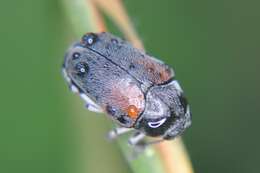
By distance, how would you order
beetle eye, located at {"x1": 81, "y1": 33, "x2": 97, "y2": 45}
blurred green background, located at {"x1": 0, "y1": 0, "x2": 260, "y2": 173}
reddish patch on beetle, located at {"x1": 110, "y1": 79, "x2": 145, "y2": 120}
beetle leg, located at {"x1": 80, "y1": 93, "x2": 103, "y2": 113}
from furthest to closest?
1. blurred green background, located at {"x1": 0, "y1": 0, "x2": 260, "y2": 173}
2. beetle leg, located at {"x1": 80, "y1": 93, "x2": 103, "y2": 113}
3. reddish patch on beetle, located at {"x1": 110, "y1": 79, "x2": 145, "y2": 120}
4. beetle eye, located at {"x1": 81, "y1": 33, "x2": 97, "y2": 45}

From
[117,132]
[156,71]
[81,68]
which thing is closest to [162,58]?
[156,71]

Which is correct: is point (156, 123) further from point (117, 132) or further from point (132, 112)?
point (117, 132)

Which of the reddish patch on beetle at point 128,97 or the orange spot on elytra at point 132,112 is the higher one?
the reddish patch on beetle at point 128,97

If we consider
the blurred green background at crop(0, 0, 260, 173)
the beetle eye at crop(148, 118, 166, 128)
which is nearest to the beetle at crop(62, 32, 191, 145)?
the beetle eye at crop(148, 118, 166, 128)

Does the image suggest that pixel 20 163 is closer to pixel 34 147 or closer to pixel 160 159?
pixel 34 147

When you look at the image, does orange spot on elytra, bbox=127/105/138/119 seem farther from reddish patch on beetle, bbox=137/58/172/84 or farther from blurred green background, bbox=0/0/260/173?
blurred green background, bbox=0/0/260/173

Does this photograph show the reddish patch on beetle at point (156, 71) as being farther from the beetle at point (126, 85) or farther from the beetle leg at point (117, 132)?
the beetle leg at point (117, 132)

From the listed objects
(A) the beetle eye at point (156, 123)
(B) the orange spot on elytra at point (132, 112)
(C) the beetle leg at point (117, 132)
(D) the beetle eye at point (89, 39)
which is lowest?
(A) the beetle eye at point (156, 123)

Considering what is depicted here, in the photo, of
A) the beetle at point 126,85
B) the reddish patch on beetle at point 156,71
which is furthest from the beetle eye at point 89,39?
the reddish patch on beetle at point 156,71
